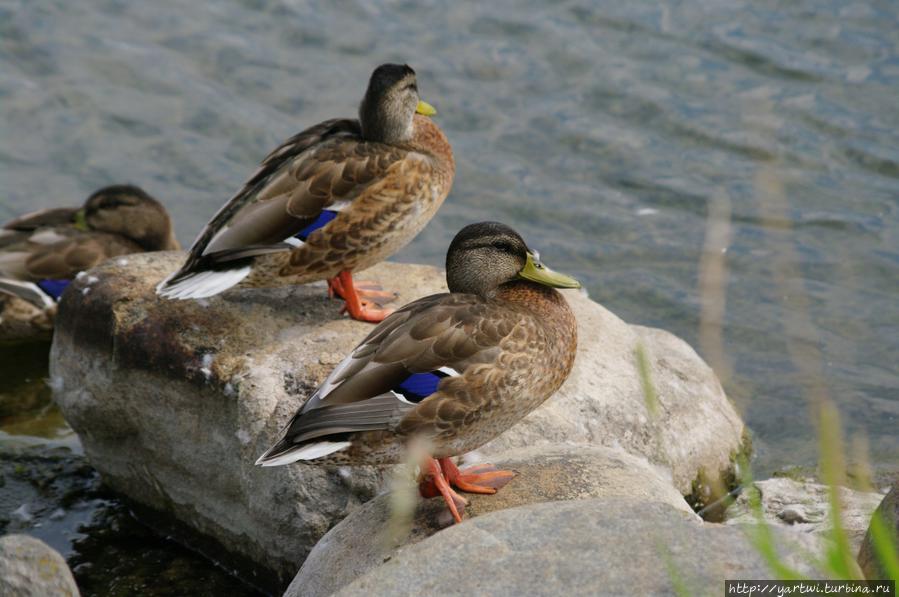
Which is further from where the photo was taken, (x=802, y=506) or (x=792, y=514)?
(x=802, y=506)

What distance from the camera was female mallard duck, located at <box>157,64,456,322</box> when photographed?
5.87 m

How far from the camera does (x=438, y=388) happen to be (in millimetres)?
4496

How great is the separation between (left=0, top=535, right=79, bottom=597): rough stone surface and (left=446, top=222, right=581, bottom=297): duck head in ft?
6.06

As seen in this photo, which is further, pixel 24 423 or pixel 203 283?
pixel 24 423

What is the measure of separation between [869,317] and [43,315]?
17.2ft

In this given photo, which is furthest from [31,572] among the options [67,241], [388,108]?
[67,241]

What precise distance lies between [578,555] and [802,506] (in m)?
2.69

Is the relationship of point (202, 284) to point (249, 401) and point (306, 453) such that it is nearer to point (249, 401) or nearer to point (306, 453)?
point (249, 401)

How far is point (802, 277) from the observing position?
27.1 ft

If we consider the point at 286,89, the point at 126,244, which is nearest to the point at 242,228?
the point at 126,244

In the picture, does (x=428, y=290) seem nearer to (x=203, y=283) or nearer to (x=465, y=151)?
(x=203, y=283)

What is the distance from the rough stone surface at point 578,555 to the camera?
3.20 m

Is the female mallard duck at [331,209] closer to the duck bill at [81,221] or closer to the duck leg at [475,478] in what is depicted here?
the duck leg at [475,478]

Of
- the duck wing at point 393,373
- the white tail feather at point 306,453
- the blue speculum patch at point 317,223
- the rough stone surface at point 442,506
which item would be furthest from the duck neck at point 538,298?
the blue speculum patch at point 317,223
